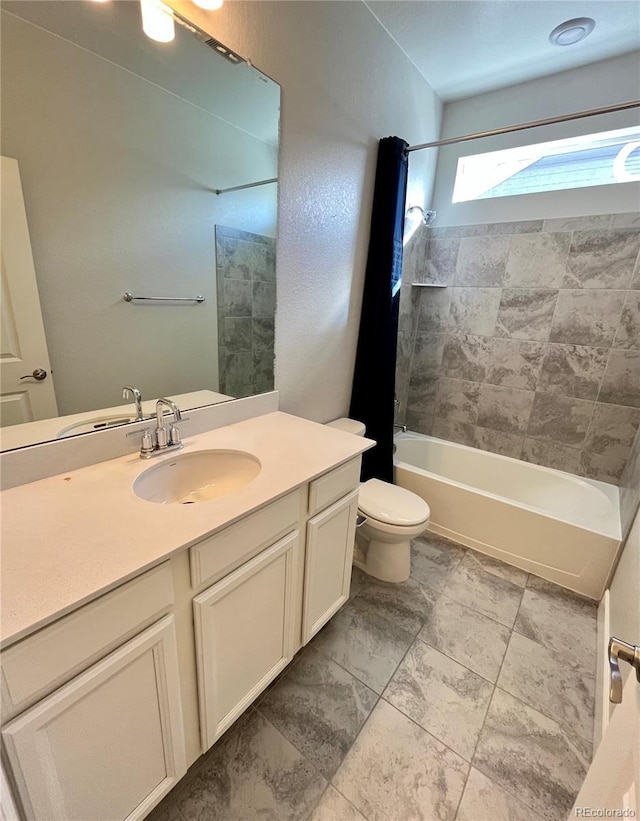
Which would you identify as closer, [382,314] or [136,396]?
[136,396]

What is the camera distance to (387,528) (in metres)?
1.73

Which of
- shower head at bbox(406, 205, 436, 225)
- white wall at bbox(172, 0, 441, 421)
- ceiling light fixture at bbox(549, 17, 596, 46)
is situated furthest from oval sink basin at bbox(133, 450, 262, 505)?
ceiling light fixture at bbox(549, 17, 596, 46)

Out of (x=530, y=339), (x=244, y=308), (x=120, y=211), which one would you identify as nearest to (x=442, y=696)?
(x=244, y=308)

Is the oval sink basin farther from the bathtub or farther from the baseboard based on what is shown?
the bathtub

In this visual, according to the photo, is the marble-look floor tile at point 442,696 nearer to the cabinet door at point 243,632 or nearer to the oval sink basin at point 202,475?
the cabinet door at point 243,632

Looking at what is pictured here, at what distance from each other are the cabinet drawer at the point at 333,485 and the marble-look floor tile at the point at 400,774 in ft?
2.54

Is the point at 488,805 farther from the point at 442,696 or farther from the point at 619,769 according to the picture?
the point at 619,769

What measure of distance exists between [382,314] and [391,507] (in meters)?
1.07

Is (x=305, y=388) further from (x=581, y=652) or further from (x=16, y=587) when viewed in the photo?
(x=581, y=652)

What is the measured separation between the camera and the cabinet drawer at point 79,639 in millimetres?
590

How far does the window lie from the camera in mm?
2014

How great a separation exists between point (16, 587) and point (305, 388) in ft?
4.53

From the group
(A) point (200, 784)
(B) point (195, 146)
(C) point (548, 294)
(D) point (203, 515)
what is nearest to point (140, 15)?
(B) point (195, 146)

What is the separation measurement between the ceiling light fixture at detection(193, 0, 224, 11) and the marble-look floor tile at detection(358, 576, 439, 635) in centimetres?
233
